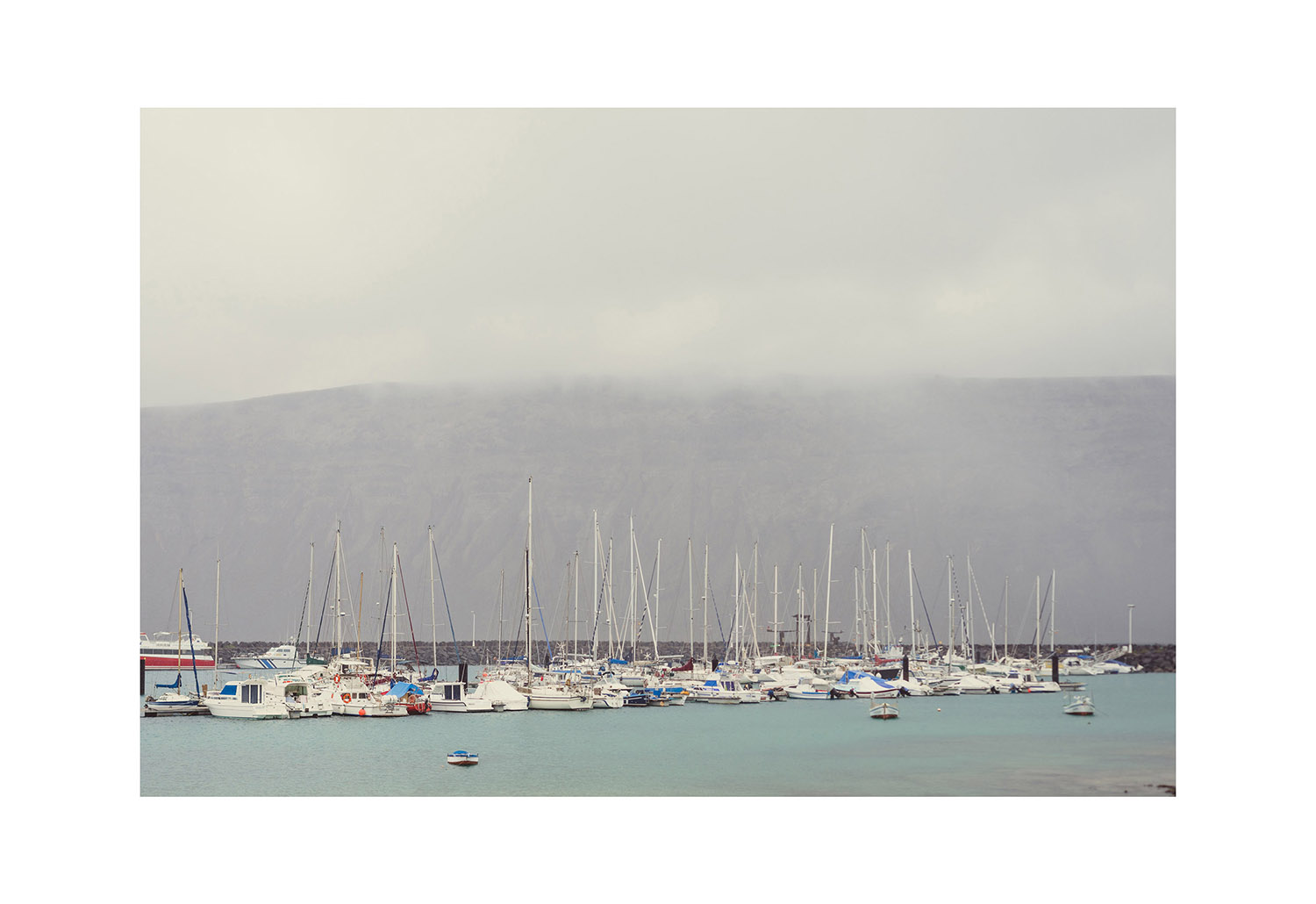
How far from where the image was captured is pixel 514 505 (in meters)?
25.2

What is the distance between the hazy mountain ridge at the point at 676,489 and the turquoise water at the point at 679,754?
1789mm

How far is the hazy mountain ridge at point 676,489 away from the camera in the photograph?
16078mm

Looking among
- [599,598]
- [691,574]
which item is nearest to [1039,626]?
[691,574]

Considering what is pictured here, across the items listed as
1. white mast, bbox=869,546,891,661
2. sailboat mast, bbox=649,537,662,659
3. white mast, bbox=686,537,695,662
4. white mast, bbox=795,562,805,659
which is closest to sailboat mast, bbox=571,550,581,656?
sailboat mast, bbox=649,537,662,659

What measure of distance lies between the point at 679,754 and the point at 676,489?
10.5 meters

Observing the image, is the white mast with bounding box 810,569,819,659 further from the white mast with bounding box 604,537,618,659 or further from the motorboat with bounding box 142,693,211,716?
the motorboat with bounding box 142,693,211,716

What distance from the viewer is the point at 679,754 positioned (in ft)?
49.2

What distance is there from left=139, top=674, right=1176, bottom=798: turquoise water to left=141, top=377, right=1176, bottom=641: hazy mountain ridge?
1.79 metres

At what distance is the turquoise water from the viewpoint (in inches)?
500

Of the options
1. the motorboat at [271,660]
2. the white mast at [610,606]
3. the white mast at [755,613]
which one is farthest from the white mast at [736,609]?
the motorboat at [271,660]

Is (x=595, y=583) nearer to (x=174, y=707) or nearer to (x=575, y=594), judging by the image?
(x=575, y=594)

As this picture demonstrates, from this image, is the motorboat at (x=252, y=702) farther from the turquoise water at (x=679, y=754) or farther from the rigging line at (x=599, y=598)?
the rigging line at (x=599, y=598)

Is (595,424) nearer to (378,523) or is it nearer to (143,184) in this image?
(378,523)

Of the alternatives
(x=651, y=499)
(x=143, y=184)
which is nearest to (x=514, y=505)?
(x=651, y=499)
